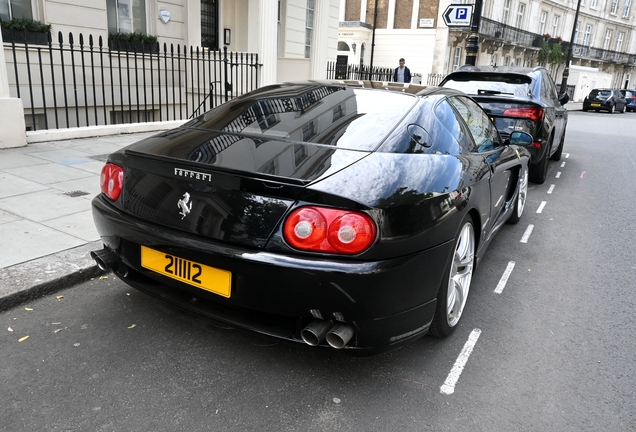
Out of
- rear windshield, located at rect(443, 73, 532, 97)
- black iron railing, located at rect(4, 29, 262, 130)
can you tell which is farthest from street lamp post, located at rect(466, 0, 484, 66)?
black iron railing, located at rect(4, 29, 262, 130)

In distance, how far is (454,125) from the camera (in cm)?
355

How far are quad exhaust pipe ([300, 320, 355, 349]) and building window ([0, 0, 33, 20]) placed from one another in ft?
32.7

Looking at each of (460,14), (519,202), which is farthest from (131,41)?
(519,202)

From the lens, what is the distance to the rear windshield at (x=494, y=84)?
7.37m

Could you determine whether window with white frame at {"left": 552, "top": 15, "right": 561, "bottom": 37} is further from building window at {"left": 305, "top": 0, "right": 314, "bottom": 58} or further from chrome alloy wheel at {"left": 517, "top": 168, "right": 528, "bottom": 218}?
chrome alloy wheel at {"left": 517, "top": 168, "right": 528, "bottom": 218}

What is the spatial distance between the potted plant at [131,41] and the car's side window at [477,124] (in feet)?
28.0

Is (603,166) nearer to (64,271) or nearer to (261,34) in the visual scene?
(261,34)

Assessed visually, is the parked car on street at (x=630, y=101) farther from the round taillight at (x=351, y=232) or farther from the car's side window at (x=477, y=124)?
the round taillight at (x=351, y=232)

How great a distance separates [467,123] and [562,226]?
9.24 ft

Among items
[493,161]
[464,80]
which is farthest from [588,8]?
[493,161]

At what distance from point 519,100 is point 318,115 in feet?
16.3

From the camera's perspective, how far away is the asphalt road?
2402 mm

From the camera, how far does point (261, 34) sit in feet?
38.4

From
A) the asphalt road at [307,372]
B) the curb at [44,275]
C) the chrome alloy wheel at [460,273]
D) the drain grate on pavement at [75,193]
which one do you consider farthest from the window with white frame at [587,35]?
the curb at [44,275]
